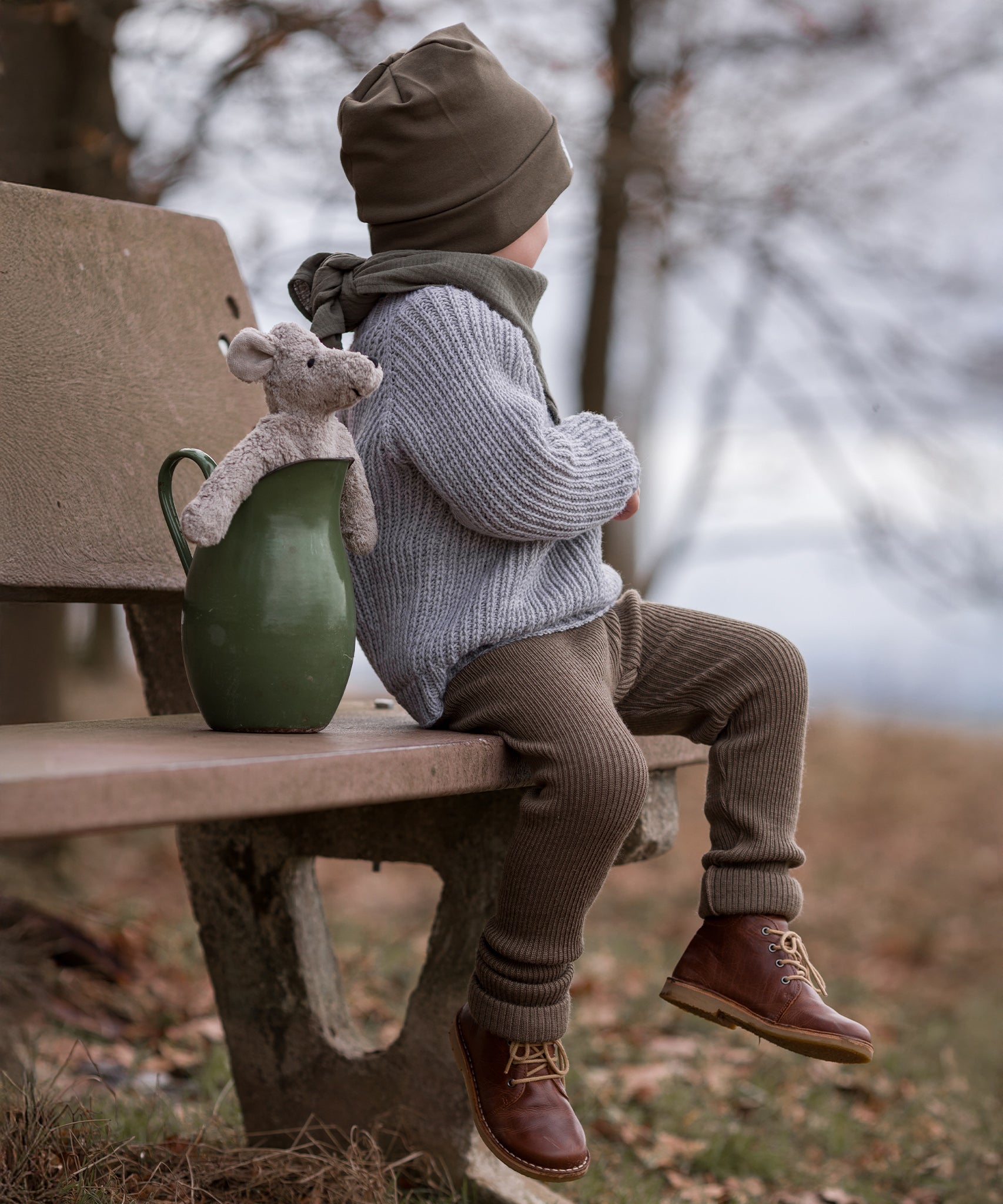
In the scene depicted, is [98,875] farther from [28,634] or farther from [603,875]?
[603,875]

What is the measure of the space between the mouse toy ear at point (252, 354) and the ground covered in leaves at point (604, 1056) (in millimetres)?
1154

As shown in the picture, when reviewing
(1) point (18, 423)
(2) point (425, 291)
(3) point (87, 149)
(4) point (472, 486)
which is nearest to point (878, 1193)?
(4) point (472, 486)

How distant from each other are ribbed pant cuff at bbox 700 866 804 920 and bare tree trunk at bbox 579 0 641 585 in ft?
8.49

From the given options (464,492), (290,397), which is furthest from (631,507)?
(290,397)

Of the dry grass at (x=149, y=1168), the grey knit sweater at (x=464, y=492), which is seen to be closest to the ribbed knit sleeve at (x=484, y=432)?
Answer: the grey knit sweater at (x=464, y=492)

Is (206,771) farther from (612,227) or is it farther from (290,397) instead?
(612,227)

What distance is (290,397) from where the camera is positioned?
5.42ft

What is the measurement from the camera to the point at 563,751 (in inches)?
65.2

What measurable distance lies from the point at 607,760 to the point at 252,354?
2.35 feet

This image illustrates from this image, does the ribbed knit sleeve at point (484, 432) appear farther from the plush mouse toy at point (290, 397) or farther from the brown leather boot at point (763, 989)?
the brown leather boot at point (763, 989)

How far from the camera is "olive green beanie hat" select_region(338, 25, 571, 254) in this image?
1.86 metres

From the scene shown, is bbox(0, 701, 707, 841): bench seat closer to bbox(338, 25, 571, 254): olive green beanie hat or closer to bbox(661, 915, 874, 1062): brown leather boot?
bbox(661, 915, 874, 1062): brown leather boot

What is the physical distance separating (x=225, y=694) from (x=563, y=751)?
0.45 metres

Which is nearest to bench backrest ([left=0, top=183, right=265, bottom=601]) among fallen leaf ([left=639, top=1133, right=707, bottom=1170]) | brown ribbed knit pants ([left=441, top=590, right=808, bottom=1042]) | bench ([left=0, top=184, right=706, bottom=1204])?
bench ([left=0, top=184, right=706, bottom=1204])
